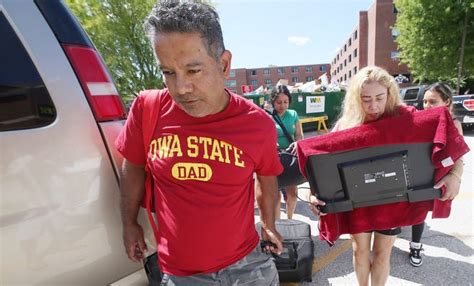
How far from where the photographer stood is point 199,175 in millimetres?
1167

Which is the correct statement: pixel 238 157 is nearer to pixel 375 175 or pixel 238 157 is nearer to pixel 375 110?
pixel 375 175

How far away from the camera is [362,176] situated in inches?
66.6

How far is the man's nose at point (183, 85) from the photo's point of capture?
3.56 ft

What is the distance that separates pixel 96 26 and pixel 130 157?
46.8 feet

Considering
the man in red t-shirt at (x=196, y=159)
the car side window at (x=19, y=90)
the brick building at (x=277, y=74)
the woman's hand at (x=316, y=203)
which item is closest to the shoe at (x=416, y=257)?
the woman's hand at (x=316, y=203)

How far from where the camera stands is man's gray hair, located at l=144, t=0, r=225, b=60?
1.05 meters

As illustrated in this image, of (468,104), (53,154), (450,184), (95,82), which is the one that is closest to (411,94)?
(468,104)

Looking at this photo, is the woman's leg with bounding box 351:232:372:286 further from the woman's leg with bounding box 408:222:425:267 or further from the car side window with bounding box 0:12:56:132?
the car side window with bounding box 0:12:56:132

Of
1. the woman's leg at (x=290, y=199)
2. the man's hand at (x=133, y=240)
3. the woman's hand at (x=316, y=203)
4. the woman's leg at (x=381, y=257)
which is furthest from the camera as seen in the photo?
the woman's leg at (x=290, y=199)

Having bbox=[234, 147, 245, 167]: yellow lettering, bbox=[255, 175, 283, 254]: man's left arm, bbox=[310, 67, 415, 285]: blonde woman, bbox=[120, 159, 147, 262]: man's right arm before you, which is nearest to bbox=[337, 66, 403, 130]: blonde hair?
bbox=[310, 67, 415, 285]: blonde woman

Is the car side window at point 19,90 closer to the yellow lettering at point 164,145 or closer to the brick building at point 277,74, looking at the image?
the yellow lettering at point 164,145

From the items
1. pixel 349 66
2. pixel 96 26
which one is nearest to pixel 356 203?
pixel 96 26

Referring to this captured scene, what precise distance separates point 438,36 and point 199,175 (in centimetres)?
2072

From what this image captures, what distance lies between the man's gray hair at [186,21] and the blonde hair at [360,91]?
1.10 metres
